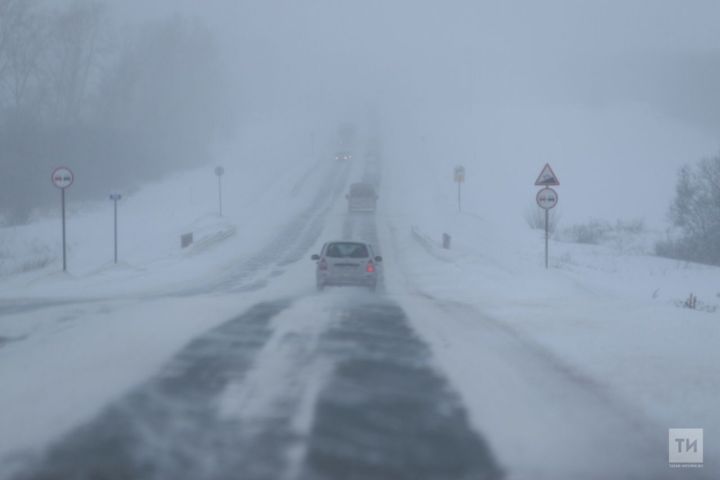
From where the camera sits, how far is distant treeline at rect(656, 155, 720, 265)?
137ft

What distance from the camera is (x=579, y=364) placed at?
1008 cm

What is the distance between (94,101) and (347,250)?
63407 millimetres

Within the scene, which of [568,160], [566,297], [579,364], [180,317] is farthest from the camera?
[568,160]

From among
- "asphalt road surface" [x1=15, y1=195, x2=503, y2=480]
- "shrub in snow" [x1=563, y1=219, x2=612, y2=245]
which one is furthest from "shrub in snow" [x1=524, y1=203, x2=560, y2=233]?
"asphalt road surface" [x1=15, y1=195, x2=503, y2=480]

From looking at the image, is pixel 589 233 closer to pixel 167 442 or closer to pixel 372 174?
pixel 372 174

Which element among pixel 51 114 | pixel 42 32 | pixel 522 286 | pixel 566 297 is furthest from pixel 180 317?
pixel 51 114

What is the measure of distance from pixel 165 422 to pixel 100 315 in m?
7.20

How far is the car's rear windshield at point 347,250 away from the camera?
901 inches

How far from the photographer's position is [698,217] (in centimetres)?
4350

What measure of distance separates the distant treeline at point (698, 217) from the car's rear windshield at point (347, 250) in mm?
25005

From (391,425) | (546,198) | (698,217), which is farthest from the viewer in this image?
(698,217)

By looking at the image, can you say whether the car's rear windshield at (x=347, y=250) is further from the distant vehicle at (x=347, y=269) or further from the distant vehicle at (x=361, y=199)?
the distant vehicle at (x=361, y=199)

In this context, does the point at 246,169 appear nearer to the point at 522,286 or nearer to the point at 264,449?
the point at 522,286

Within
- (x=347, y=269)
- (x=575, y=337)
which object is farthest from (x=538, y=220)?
(x=575, y=337)
